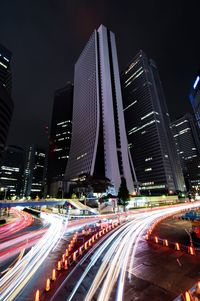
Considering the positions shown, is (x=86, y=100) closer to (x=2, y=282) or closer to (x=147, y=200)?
(x=147, y=200)

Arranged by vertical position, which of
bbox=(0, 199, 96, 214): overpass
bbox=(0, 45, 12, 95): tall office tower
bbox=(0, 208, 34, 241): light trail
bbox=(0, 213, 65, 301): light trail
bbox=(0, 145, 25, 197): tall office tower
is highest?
bbox=(0, 45, 12, 95): tall office tower

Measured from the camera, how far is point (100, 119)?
11444 centimetres

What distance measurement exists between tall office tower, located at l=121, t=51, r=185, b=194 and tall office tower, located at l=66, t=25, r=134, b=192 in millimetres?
46714

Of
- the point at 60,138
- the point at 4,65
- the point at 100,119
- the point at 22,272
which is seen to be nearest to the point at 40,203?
the point at 22,272

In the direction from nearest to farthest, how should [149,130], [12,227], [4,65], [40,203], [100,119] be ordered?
[12,227] → [40,203] → [100,119] → [4,65] → [149,130]

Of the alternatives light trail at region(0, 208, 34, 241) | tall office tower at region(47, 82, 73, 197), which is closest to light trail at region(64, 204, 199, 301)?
light trail at region(0, 208, 34, 241)

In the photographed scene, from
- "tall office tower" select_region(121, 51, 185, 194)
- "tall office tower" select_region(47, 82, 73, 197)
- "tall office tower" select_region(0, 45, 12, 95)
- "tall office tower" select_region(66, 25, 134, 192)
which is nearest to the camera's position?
"tall office tower" select_region(66, 25, 134, 192)

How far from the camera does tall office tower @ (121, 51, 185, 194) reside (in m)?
142

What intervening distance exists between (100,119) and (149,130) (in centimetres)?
6544

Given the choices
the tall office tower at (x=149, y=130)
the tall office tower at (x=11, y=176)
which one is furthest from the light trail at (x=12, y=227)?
the tall office tower at (x=11, y=176)

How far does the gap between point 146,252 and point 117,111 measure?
112 m

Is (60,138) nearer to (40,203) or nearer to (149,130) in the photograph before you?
(149,130)

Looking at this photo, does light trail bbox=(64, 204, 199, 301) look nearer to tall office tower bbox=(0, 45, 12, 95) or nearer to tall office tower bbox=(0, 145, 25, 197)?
tall office tower bbox=(0, 45, 12, 95)

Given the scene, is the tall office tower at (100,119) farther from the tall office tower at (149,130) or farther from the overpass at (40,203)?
the tall office tower at (149,130)
